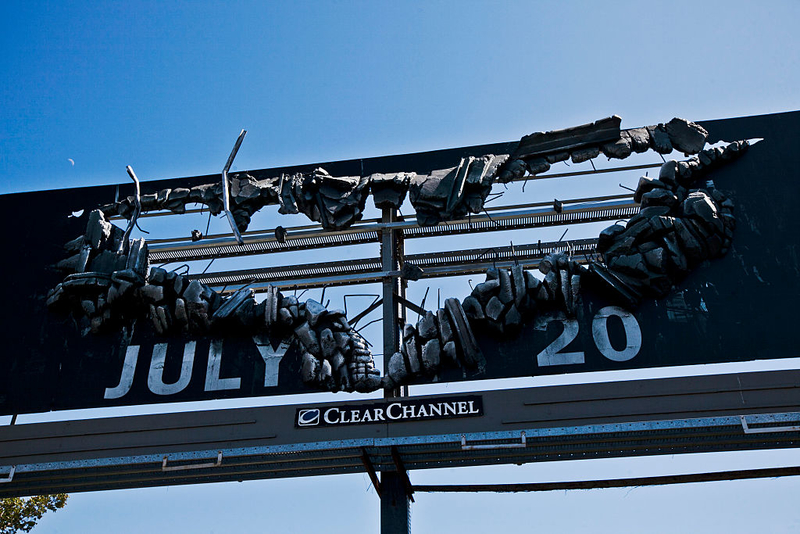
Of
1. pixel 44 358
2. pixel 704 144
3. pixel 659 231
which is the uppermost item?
pixel 704 144

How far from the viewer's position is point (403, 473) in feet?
32.0

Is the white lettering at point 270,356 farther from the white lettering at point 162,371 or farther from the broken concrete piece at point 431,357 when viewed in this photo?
the broken concrete piece at point 431,357

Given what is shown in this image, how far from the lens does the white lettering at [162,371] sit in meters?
10.9

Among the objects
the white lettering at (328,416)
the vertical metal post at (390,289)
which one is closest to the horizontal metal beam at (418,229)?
the vertical metal post at (390,289)

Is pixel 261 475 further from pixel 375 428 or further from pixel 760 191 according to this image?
pixel 760 191

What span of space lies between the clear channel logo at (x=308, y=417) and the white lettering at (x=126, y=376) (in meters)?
2.42

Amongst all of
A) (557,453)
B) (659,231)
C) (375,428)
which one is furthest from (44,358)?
(659,231)

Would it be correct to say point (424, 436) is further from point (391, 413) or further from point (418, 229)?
point (418, 229)

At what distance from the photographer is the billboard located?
33.9ft

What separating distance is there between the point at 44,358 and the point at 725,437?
8273 mm

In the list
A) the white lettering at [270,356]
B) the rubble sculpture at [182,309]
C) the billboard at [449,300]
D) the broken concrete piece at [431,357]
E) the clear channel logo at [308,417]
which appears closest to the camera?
the clear channel logo at [308,417]

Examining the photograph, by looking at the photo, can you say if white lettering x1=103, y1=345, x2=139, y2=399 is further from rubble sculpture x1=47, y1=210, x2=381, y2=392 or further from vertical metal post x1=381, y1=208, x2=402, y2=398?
vertical metal post x1=381, y1=208, x2=402, y2=398

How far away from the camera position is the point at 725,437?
9.28 metres

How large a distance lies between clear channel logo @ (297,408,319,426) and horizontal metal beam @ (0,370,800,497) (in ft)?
0.23
